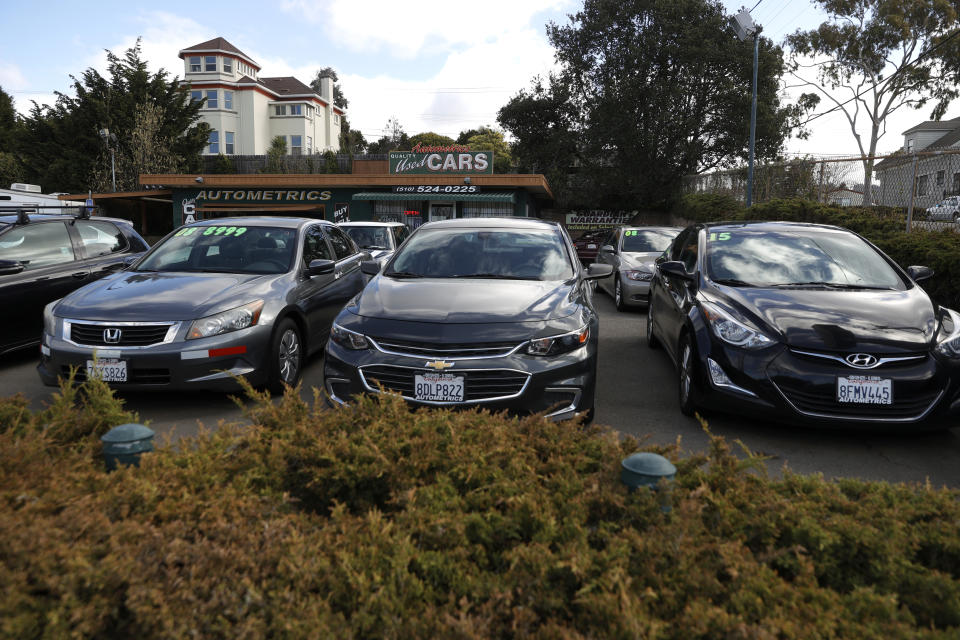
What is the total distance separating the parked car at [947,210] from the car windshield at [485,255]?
6713 millimetres

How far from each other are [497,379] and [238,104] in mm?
60811

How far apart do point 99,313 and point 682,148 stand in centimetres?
3375

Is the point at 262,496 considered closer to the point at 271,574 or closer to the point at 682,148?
the point at 271,574

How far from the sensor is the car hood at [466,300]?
4543 mm

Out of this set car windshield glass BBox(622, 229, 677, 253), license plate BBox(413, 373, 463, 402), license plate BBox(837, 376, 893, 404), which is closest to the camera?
license plate BBox(413, 373, 463, 402)

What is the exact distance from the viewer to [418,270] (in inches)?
225

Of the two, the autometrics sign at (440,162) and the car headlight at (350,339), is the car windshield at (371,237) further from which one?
the autometrics sign at (440,162)

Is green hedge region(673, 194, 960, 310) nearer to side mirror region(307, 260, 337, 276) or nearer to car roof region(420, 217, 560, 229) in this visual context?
car roof region(420, 217, 560, 229)

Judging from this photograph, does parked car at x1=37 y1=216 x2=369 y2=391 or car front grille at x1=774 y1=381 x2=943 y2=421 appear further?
parked car at x1=37 y1=216 x2=369 y2=391

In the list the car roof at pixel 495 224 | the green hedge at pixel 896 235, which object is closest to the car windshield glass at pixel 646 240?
the green hedge at pixel 896 235

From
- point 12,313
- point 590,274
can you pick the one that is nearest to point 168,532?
point 590,274

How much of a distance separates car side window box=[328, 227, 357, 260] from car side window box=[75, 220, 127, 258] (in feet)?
9.51

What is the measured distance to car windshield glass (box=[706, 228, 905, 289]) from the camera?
547 cm

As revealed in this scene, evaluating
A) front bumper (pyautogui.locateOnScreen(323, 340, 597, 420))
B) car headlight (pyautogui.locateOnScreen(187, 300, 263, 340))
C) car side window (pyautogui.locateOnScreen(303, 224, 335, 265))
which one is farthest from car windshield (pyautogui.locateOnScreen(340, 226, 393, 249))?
front bumper (pyautogui.locateOnScreen(323, 340, 597, 420))
